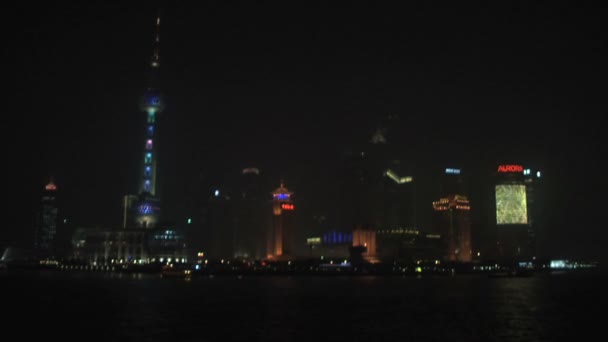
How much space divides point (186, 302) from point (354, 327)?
33477 mm

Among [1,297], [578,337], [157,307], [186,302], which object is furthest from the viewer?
[1,297]

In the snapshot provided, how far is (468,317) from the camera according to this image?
67812 millimetres

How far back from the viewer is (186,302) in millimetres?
84625

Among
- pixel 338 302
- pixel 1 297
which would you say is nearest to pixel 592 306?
pixel 338 302

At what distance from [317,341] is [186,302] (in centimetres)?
3897

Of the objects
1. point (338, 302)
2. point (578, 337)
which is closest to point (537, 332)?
point (578, 337)

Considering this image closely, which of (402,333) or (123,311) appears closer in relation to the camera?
(402,333)

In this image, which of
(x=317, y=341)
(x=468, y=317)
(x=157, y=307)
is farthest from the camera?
(x=157, y=307)

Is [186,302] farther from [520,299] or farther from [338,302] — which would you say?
[520,299]

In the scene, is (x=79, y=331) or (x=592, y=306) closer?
(x=79, y=331)

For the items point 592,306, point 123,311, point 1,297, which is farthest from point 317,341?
point 1,297

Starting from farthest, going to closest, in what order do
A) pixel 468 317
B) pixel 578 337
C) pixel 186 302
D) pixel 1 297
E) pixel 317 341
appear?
1. pixel 1 297
2. pixel 186 302
3. pixel 468 317
4. pixel 578 337
5. pixel 317 341

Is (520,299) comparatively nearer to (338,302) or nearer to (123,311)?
(338,302)

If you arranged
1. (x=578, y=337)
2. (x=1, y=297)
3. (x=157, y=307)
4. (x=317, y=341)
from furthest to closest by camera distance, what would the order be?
(x=1, y=297), (x=157, y=307), (x=578, y=337), (x=317, y=341)
